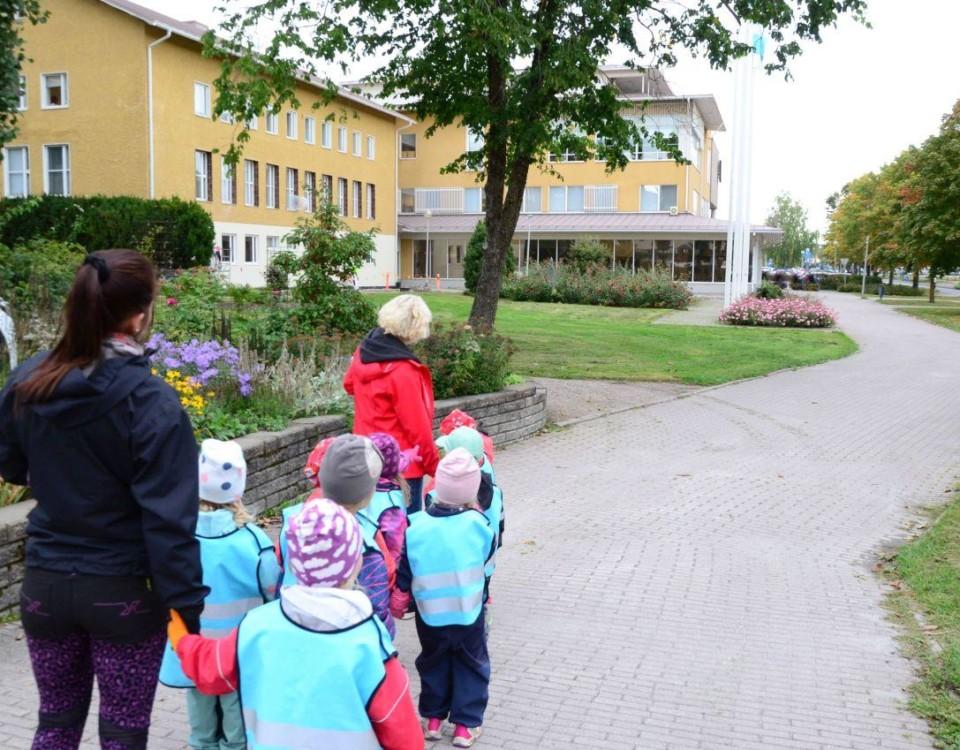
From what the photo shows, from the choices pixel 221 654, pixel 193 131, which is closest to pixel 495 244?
pixel 221 654

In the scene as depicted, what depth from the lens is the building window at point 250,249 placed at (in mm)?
45781

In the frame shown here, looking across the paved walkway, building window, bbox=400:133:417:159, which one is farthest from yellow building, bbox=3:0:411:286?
the paved walkway

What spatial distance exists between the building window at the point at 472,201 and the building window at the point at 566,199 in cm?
509

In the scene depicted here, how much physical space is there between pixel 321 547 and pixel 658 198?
5913cm

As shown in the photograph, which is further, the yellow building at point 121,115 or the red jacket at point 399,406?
the yellow building at point 121,115

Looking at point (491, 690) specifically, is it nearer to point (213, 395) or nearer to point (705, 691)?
point (705, 691)

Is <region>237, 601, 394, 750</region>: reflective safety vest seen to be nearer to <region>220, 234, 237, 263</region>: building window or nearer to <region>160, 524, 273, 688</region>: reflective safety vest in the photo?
<region>160, 524, 273, 688</region>: reflective safety vest

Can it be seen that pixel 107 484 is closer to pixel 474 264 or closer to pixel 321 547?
pixel 321 547

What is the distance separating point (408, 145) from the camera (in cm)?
6588

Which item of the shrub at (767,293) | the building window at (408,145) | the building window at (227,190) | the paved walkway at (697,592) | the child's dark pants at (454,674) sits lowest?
the paved walkway at (697,592)

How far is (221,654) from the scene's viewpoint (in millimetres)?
2844

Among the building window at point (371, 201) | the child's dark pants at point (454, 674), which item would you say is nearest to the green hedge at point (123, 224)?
the building window at point (371, 201)

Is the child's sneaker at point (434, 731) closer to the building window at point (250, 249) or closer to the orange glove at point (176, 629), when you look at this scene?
the orange glove at point (176, 629)

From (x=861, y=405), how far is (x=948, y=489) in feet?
20.6
